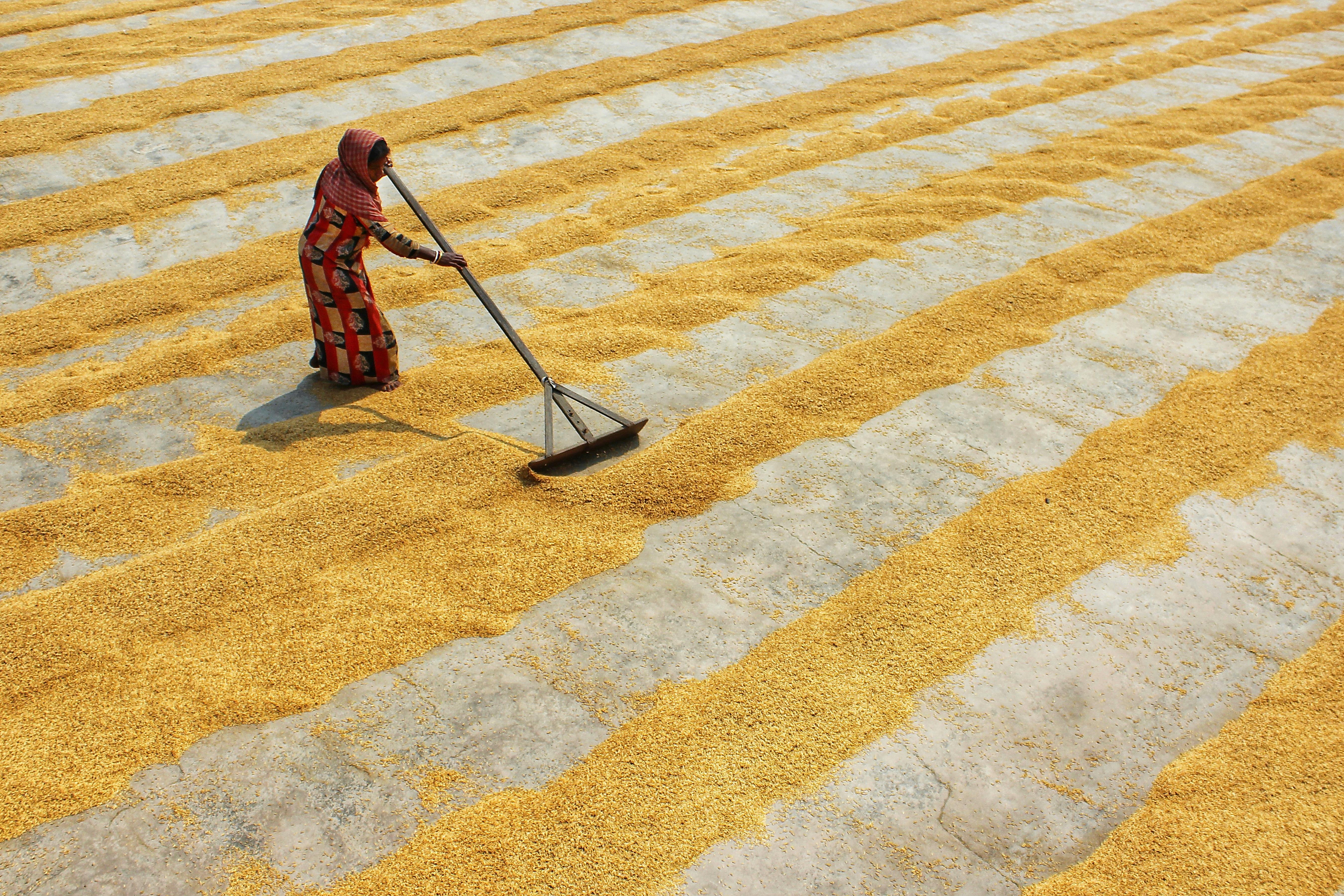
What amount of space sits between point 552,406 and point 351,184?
47.0 inches

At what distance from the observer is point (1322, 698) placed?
2.55 metres

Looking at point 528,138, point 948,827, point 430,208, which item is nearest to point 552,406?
point 948,827

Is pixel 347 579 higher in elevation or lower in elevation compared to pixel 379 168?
lower

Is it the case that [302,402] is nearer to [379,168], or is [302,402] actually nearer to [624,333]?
[379,168]

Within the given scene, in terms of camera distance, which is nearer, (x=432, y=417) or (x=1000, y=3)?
(x=432, y=417)

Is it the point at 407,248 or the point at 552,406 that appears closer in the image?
the point at 552,406

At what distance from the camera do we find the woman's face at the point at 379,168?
346cm

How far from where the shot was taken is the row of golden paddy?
10.3 feet

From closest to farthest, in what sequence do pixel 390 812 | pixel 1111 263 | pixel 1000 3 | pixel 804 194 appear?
pixel 390 812 → pixel 1111 263 → pixel 804 194 → pixel 1000 3

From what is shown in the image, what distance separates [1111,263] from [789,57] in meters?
3.88

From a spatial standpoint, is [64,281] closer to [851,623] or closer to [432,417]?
[432,417]

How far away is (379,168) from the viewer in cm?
348

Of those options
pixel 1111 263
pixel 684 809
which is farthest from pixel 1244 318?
pixel 684 809

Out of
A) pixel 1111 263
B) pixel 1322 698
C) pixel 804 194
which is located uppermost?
pixel 804 194
